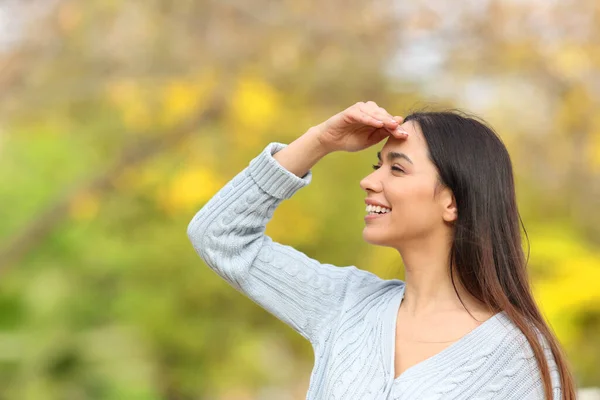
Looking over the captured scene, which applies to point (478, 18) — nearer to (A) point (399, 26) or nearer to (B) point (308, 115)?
(A) point (399, 26)

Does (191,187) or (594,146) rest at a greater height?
(594,146)

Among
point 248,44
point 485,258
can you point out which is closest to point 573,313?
point 248,44

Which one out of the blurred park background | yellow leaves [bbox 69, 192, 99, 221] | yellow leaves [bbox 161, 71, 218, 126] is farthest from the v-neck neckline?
yellow leaves [bbox 69, 192, 99, 221]

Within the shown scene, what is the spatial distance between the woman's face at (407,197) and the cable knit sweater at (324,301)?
17 centimetres

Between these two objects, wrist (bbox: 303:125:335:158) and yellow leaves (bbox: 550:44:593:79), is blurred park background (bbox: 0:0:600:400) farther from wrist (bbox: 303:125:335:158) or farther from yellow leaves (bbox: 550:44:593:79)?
wrist (bbox: 303:125:335:158)

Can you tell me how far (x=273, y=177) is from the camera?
5.81 ft

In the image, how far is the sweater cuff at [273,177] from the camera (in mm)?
1768

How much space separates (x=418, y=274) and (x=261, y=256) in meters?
0.34

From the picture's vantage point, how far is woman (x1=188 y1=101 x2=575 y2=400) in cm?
160

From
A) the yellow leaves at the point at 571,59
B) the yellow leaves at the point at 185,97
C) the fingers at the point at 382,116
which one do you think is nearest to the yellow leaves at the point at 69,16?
the yellow leaves at the point at 185,97

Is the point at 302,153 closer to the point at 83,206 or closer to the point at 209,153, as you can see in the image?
the point at 209,153

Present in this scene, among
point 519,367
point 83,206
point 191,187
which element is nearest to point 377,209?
point 519,367

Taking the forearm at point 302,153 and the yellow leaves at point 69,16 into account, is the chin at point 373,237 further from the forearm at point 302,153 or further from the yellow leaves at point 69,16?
the yellow leaves at point 69,16

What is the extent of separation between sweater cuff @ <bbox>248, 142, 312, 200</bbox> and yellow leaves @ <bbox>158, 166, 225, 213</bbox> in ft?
11.6
